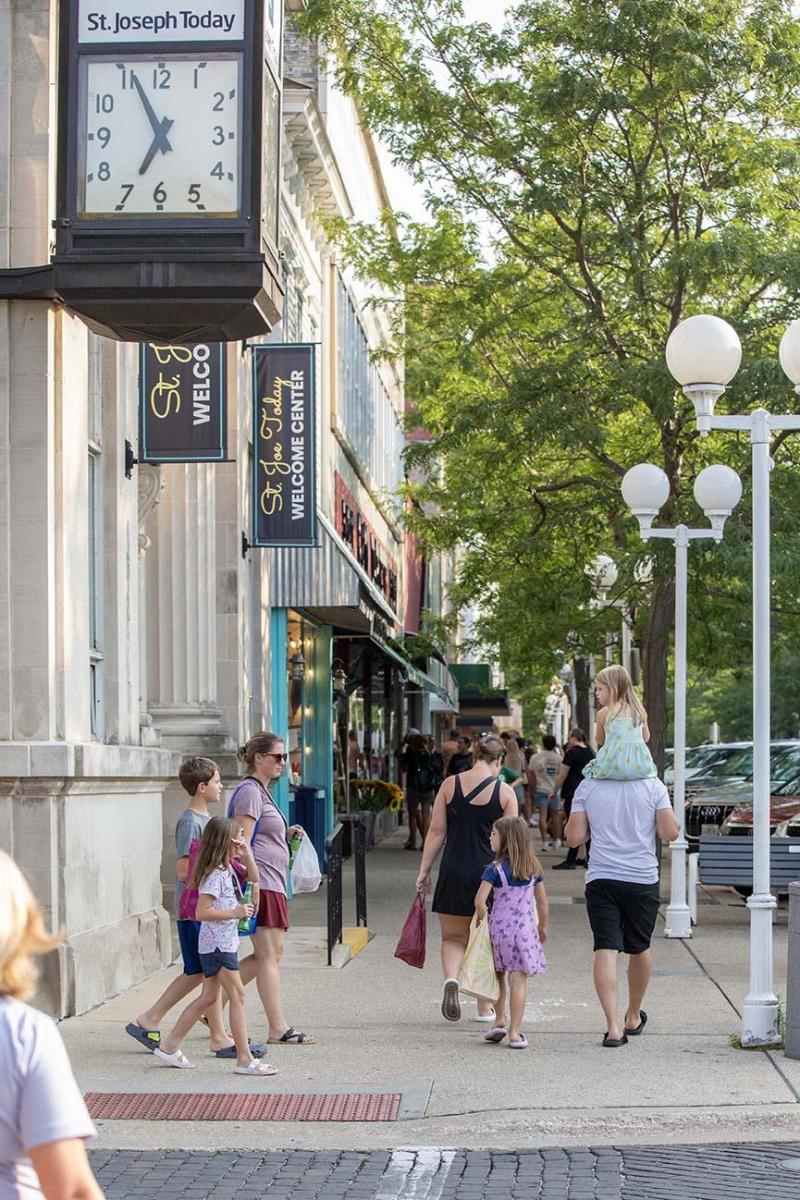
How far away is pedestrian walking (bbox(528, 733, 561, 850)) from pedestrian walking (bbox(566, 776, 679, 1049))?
60.0 ft

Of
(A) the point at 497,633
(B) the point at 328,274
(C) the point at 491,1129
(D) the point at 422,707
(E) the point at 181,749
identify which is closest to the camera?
(C) the point at 491,1129

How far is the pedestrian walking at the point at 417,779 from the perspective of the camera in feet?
91.0

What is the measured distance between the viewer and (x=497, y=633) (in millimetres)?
30000

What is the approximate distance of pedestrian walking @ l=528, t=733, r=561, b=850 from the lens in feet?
96.3

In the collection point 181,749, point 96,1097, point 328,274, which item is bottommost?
point 96,1097

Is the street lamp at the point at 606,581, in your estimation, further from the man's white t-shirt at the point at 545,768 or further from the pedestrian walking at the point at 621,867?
the pedestrian walking at the point at 621,867

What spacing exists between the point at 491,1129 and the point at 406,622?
36.7 meters

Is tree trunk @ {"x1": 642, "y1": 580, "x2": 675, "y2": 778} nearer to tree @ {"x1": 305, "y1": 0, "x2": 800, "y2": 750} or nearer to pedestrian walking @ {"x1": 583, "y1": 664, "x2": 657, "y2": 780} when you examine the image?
tree @ {"x1": 305, "y1": 0, "x2": 800, "y2": 750}

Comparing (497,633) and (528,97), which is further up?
(528,97)

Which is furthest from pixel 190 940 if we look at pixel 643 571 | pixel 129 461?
pixel 643 571

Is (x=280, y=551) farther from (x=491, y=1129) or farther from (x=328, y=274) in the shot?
(x=491, y=1129)

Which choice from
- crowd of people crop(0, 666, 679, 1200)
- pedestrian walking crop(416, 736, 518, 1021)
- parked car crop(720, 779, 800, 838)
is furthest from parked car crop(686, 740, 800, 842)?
crowd of people crop(0, 666, 679, 1200)

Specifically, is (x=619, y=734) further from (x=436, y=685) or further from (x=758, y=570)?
(x=436, y=685)

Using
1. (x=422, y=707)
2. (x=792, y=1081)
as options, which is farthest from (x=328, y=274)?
(x=422, y=707)
